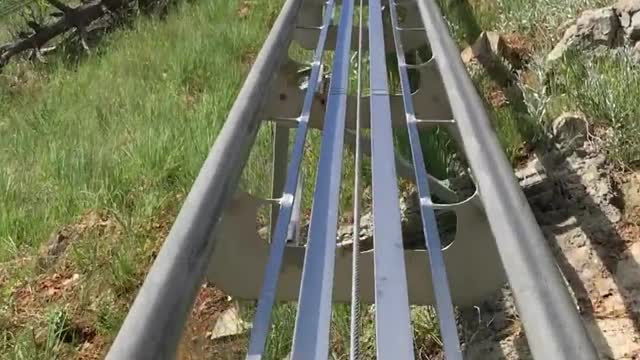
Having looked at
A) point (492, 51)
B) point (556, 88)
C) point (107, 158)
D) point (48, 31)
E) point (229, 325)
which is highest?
point (48, 31)

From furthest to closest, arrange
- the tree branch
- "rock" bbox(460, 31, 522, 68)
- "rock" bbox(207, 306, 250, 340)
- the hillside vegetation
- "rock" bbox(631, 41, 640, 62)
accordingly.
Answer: the tree branch
"rock" bbox(460, 31, 522, 68)
"rock" bbox(631, 41, 640, 62)
the hillside vegetation
"rock" bbox(207, 306, 250, 340)

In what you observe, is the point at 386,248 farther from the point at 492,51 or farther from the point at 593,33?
the point at 492,51

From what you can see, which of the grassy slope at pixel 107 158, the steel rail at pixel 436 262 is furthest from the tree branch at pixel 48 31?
the steel rail at pixel 436 262

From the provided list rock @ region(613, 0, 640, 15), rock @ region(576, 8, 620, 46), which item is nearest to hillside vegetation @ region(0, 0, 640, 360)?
rock @ region(576, 8, 620, 46)

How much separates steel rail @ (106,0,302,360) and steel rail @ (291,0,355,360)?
0.18 metres

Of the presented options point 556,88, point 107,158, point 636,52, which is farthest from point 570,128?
point 107,158

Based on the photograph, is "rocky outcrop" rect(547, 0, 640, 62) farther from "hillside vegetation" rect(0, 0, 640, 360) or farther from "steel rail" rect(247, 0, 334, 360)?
"steel rail" rect(247, 0, 334, 360)

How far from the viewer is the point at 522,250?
3.70 ft

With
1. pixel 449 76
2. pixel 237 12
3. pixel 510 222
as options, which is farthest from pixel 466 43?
pixel 510 222

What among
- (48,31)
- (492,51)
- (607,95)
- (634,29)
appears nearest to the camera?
(607,95)

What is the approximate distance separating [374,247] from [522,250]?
14.8 inches

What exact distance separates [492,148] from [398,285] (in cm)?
31

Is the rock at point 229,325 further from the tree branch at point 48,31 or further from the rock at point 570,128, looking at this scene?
the tree branch at point 48,31

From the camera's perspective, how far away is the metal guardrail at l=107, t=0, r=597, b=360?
3.32 ft
